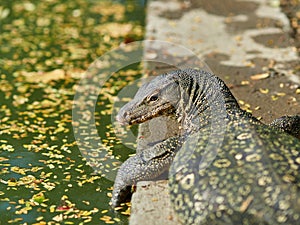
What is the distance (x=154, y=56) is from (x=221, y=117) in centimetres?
340

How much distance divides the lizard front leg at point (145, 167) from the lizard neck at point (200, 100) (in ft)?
0.85

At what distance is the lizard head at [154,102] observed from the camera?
548cm

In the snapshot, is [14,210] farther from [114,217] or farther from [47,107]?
[47,107]

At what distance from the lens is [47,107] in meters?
7.29

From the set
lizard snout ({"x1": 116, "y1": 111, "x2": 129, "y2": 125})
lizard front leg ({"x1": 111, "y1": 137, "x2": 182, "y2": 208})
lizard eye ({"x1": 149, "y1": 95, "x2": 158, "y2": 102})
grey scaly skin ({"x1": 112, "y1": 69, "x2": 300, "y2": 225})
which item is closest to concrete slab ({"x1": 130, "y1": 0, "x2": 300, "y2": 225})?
lizard front leg ({"x1": 111, "y1": 137, "x2": 182, "y2": 208})

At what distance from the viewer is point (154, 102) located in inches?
218

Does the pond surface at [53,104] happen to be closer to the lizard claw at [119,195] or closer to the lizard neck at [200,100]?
the lizard claw at [119,195]

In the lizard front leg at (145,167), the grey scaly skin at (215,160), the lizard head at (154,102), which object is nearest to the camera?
the grey scaly skin at (215,160)

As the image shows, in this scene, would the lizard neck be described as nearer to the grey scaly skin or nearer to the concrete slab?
the grey scaly skin

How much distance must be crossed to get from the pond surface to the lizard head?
26.1 inches

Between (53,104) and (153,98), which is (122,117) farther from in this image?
(53,104)

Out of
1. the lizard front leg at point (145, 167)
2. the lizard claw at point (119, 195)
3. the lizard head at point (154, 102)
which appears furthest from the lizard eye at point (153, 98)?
the lizard claw at point (119, 195)

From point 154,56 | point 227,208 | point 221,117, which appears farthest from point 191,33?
point 227,208

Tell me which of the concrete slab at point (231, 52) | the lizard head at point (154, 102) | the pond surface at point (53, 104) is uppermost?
the lizard head at point (154, 102)
